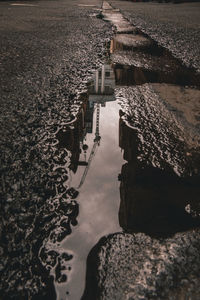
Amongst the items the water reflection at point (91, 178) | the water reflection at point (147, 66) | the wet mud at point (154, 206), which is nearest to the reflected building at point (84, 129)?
the water reflection at point (91, 178)

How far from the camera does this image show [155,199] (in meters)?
0.71

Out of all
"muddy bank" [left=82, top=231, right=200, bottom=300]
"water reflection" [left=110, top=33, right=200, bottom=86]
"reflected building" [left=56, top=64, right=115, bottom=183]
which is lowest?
"muddy bank" [left=82, top=231, right=200, bottom=300]

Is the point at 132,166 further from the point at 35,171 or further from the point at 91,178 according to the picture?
the point at 35,171

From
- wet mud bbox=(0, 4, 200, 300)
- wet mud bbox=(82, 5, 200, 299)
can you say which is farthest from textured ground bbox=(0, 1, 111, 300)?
wet mud bbox=(82, 5, 200, 299)

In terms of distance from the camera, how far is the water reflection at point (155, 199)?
63cm

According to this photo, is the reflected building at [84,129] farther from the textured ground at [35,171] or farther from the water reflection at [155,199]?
the water reflection at [155,199]

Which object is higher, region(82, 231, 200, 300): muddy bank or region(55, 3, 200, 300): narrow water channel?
region(55, 3, 200, 300): narrow water channel

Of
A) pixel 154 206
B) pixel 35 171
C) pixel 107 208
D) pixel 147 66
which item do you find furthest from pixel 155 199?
pixel 147 66

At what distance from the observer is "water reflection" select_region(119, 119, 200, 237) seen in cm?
63

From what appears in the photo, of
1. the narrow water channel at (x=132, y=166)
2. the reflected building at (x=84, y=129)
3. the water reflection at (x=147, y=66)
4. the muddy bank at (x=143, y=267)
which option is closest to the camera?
the muddy bank at (x=143, y=267)

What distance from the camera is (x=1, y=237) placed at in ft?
1.82

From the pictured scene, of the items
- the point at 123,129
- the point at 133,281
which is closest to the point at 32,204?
the point at 133,281

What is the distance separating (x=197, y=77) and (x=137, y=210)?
4.66 feet

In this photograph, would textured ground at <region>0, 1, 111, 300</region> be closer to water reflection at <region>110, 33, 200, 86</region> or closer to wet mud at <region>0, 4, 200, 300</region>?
wet mud at <region>0, 4, 200, 300</region>
